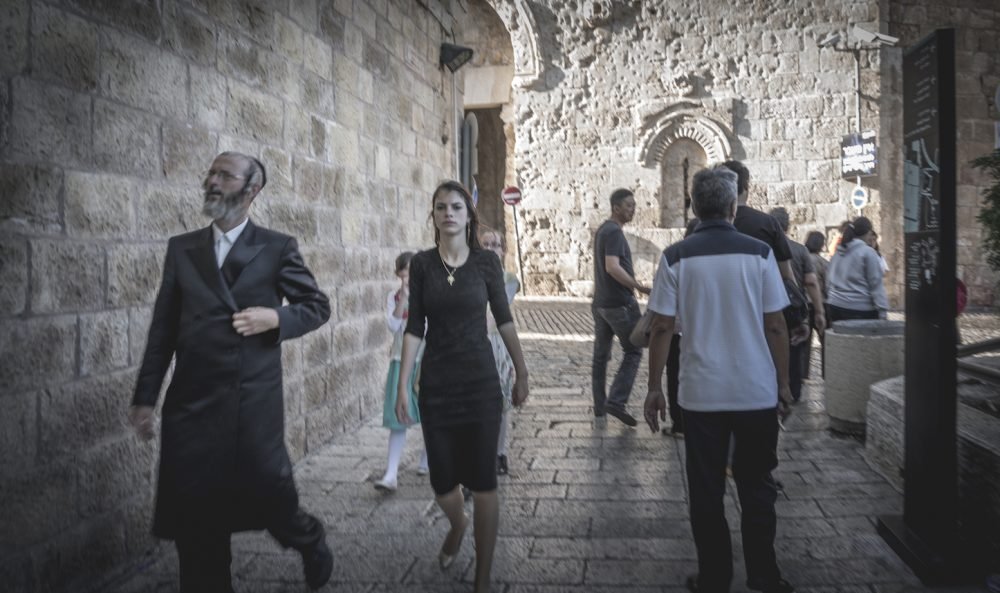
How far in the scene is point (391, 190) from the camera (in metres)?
6.76

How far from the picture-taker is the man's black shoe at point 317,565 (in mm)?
2820

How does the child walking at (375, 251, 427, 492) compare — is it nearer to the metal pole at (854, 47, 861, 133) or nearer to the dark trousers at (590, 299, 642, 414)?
the dark trousers at (590, 299, 642, 414)

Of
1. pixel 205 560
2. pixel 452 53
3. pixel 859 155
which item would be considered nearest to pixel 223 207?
pixel 205 560

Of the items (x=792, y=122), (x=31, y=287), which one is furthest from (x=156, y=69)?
(x=792, y=122)

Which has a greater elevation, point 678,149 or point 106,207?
point 678,149

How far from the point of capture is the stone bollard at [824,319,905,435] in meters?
5.19

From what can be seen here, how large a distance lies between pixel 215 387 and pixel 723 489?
186 centimetres

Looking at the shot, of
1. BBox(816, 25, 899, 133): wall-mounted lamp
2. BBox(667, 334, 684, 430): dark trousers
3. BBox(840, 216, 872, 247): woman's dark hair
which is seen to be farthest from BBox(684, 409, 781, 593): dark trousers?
BBox(816, 25, 899, 133): wall-mounted lamp

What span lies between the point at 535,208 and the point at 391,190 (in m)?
11.8

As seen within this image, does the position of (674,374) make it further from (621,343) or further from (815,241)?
(815,241)

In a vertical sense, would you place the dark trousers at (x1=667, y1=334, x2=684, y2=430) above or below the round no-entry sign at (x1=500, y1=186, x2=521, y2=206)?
below

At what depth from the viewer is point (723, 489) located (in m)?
2.79

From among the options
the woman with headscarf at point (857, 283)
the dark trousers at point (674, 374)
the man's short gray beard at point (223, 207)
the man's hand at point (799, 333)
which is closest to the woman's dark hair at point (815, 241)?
the woman with headscarf at point (857, 283)

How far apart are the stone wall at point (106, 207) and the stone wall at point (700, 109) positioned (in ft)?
43.8
